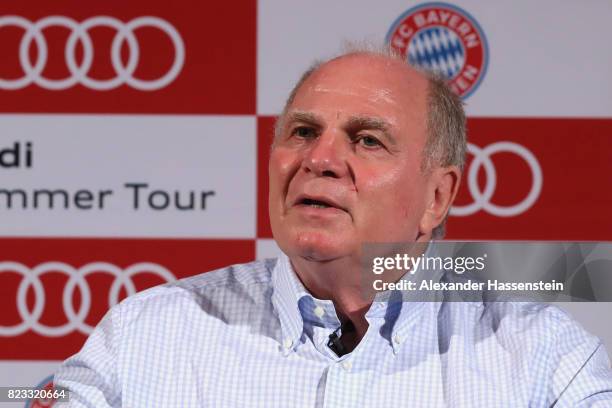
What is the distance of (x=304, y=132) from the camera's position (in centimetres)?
171

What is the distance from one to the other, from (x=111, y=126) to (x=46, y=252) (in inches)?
14.3

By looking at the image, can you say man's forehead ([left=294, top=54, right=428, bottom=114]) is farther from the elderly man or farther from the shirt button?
the shirt button

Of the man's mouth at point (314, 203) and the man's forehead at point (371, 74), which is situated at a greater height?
the man's forehead at point (371, 74)

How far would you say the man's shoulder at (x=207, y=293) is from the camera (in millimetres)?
1749

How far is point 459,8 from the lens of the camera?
7.92ft

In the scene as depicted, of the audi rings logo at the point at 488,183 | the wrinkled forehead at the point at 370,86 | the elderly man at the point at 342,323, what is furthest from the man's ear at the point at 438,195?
the audi rings logo at the point at 488,183

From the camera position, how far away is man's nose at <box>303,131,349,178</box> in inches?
63.3

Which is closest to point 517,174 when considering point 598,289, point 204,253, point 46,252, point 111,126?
point 598,289

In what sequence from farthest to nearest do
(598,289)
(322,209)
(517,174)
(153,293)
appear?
(517,174) < (598,289) < (153,293) < (322,209)

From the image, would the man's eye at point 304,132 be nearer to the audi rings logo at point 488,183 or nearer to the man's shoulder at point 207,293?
the man's shoulder at point 207,293

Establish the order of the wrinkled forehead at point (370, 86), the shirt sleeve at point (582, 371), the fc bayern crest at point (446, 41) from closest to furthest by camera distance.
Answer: the shirt sleeve at point (582, 371) < the wrinkled forehead at point (370, 86) < the fc bayern crest at point (446, 41)

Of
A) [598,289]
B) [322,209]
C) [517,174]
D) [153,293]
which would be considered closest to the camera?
[322,209]

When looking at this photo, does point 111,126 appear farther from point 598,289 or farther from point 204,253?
point 598,289

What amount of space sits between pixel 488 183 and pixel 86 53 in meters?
1.08
